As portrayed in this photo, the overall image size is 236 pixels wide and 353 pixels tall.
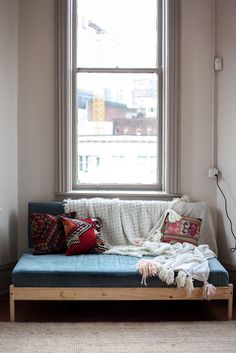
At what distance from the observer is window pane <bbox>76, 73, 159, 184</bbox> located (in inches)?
162

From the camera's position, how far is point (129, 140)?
4121 mm

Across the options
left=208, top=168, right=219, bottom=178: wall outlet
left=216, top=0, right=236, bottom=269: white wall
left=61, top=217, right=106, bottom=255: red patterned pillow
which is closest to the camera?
left=61, top=217, right=106, bottom=255: red patterned pillow

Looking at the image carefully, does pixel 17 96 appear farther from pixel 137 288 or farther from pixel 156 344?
pixel 156 344

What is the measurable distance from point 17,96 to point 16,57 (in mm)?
353

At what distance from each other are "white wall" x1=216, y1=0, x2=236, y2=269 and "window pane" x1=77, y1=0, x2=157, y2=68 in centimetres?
65

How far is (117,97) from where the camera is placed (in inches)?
162

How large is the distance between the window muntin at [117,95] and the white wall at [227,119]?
23.1 inches

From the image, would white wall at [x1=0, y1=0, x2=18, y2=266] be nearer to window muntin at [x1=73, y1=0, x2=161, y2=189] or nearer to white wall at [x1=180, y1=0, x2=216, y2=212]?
window muntin at [x1=73, y1=0, x2=161, y2=189]

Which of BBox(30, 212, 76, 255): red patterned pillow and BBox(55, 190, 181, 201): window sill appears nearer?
BBox(30, 212, 76, 255): red patterned pillow

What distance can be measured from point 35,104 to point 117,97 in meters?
0.78

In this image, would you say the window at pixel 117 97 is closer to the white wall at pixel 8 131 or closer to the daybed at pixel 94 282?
the white wall at pixel 8 131

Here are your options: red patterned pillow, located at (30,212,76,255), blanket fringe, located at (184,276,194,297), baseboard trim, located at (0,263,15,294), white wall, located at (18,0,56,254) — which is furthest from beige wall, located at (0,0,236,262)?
blanket fringe, located at (184,276,194,297)

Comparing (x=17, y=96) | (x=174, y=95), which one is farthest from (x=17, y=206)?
(x=174, y=95)

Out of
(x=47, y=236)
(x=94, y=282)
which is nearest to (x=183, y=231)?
(x=94, y=282)
